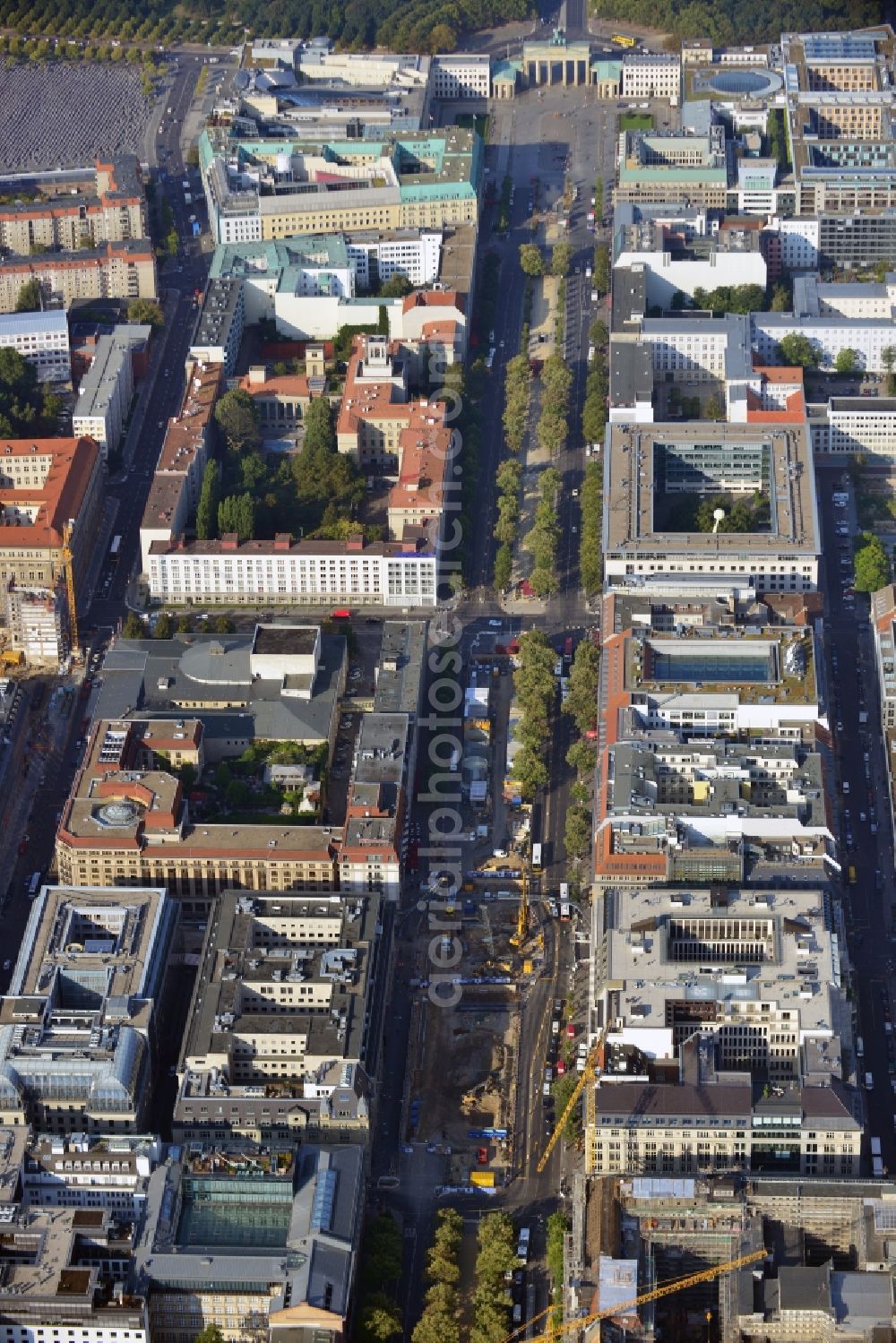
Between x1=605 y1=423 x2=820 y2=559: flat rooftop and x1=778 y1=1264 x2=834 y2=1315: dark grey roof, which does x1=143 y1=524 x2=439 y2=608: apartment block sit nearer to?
x1=605 y1=423 x2=820 y2=559: flat rooftop

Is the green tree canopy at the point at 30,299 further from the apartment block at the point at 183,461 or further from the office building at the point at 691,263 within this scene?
the office building at the point at 691,263

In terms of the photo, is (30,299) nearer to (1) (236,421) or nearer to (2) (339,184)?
(1) (236,421)

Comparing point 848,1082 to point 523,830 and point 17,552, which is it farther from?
point 17,552

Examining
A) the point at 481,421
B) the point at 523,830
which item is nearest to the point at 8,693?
the point at 523,830

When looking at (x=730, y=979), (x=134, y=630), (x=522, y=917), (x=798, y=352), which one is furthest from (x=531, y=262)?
(x=730, y=979)

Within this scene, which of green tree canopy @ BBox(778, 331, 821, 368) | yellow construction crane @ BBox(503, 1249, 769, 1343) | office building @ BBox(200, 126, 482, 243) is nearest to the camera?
yellow construction crane @ BBox(503, 1249, 769, 1343)

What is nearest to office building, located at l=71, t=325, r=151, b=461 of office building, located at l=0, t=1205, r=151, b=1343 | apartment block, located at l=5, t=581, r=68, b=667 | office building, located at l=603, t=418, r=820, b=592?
apartment block, located at l=5, t=581, r=68, b=667
